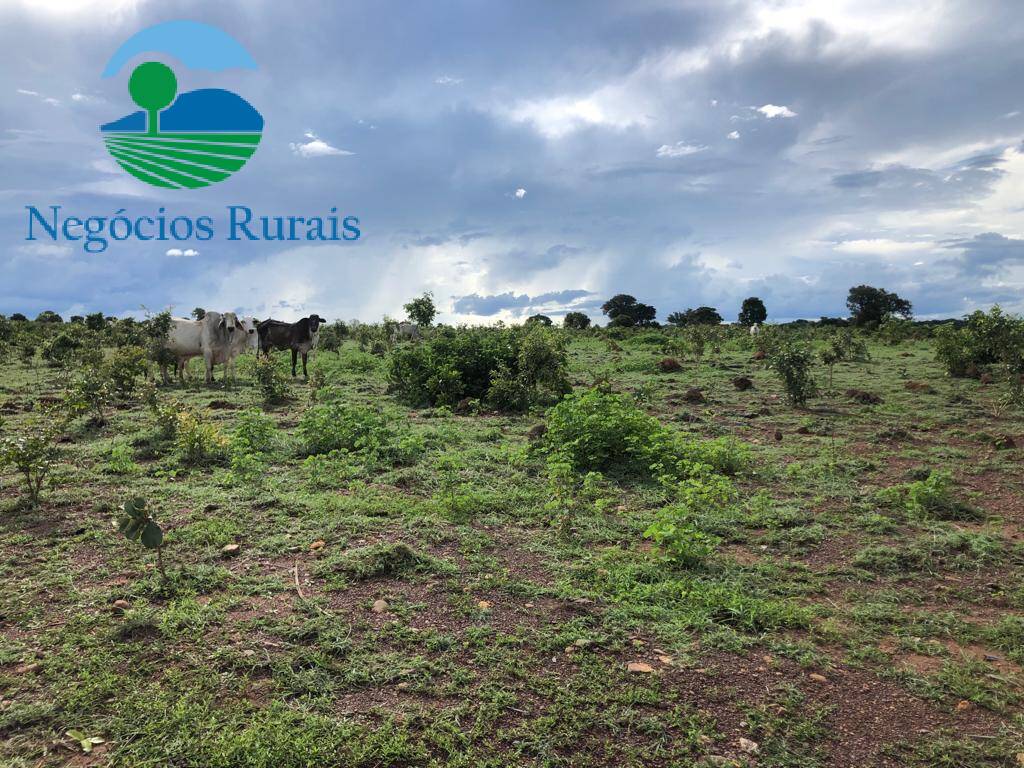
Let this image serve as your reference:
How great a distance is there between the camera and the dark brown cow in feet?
59.8

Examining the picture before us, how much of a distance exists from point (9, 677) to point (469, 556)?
3.00 meters

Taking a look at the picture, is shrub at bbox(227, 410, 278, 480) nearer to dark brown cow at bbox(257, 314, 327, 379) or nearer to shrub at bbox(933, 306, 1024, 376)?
dark brown cow at bbox(257, 314, 327, 379)

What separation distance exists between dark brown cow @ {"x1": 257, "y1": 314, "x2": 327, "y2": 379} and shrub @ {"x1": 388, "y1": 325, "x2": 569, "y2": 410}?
5.60 m

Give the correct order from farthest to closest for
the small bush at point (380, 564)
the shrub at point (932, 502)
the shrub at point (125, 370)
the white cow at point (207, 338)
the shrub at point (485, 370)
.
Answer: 1. the white cow at point (207, 338)
2. the shrub at point (485, 370)
3. the shrub at point (125, 370)
4. the shrub at point (932, 502)
5. the small bush at point (380, 564)

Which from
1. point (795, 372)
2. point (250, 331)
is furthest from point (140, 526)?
point (250, 331)

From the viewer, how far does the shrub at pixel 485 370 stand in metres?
12.4

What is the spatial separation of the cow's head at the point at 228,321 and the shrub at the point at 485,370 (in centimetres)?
477

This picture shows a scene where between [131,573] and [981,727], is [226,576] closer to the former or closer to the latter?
[131,573]

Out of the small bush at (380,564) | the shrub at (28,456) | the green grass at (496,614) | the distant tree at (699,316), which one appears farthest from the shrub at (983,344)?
the distant tree at (699,316)

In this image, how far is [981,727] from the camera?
342cm

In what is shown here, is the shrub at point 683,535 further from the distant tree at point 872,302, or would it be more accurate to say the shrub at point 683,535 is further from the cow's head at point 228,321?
the distant tree at point 872,302

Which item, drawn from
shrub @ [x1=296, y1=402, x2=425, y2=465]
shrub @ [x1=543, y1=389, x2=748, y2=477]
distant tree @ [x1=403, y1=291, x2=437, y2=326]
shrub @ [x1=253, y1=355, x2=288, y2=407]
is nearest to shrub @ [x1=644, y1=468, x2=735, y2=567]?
shrub @ [x1=543, y1=389, x2=748, y2=477]

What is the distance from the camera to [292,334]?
18.2 m

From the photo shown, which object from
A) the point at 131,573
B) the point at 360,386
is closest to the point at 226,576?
the point at 131,573
